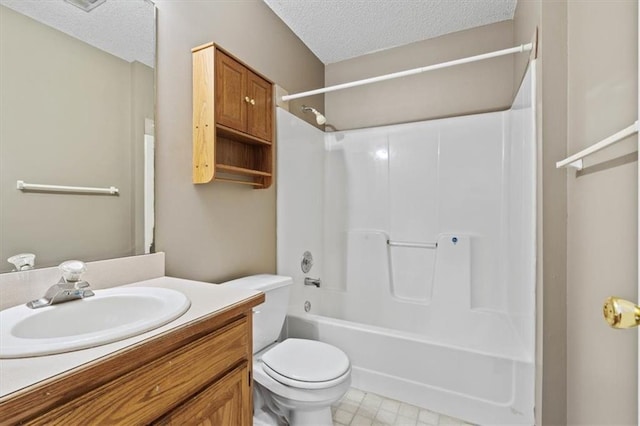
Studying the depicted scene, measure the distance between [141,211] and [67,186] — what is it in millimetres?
251

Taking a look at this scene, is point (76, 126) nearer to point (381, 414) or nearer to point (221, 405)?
point (221, 405)

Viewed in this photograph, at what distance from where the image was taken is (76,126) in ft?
3.27

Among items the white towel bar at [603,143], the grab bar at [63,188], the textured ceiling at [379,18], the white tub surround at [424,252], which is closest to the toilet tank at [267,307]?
the white tub surround at [424,252]

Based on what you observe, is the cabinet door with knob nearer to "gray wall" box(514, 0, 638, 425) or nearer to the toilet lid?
the toilet lid

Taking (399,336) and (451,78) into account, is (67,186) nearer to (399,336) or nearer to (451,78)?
(399,336)

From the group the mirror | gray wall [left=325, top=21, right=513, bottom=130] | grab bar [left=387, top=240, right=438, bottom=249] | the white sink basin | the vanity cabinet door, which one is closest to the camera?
the white sink basin

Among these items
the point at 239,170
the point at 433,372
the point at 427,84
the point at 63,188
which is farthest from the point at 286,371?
the point at 427,84

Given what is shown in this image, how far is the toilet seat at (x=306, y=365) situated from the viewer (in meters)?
1.25

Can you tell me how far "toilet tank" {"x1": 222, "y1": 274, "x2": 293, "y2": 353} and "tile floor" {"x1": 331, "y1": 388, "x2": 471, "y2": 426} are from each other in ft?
1.83

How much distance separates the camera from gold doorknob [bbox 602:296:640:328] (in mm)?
432

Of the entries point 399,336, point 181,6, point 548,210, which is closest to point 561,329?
point 548,210

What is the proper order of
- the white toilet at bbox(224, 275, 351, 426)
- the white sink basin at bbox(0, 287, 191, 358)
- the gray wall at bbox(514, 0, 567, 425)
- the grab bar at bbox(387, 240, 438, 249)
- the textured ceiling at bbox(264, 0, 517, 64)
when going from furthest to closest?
the grab bar at bbox(387, 240, 438, 249), the textured ceiling at bbox(264, 0, 517, 64), the white toilet at bbox(224, 275, 351, 426), the gray wall at bbox(514, 0, 567, 425), the white sink basin at bbox(0, 287, 191, 358)

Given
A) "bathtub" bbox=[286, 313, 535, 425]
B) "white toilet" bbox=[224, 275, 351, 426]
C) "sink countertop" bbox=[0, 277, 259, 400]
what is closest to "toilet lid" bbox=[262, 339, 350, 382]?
"white toilet" bbox=[224, 275, 351, 426]

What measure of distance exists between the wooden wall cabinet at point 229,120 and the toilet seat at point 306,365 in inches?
34.2
